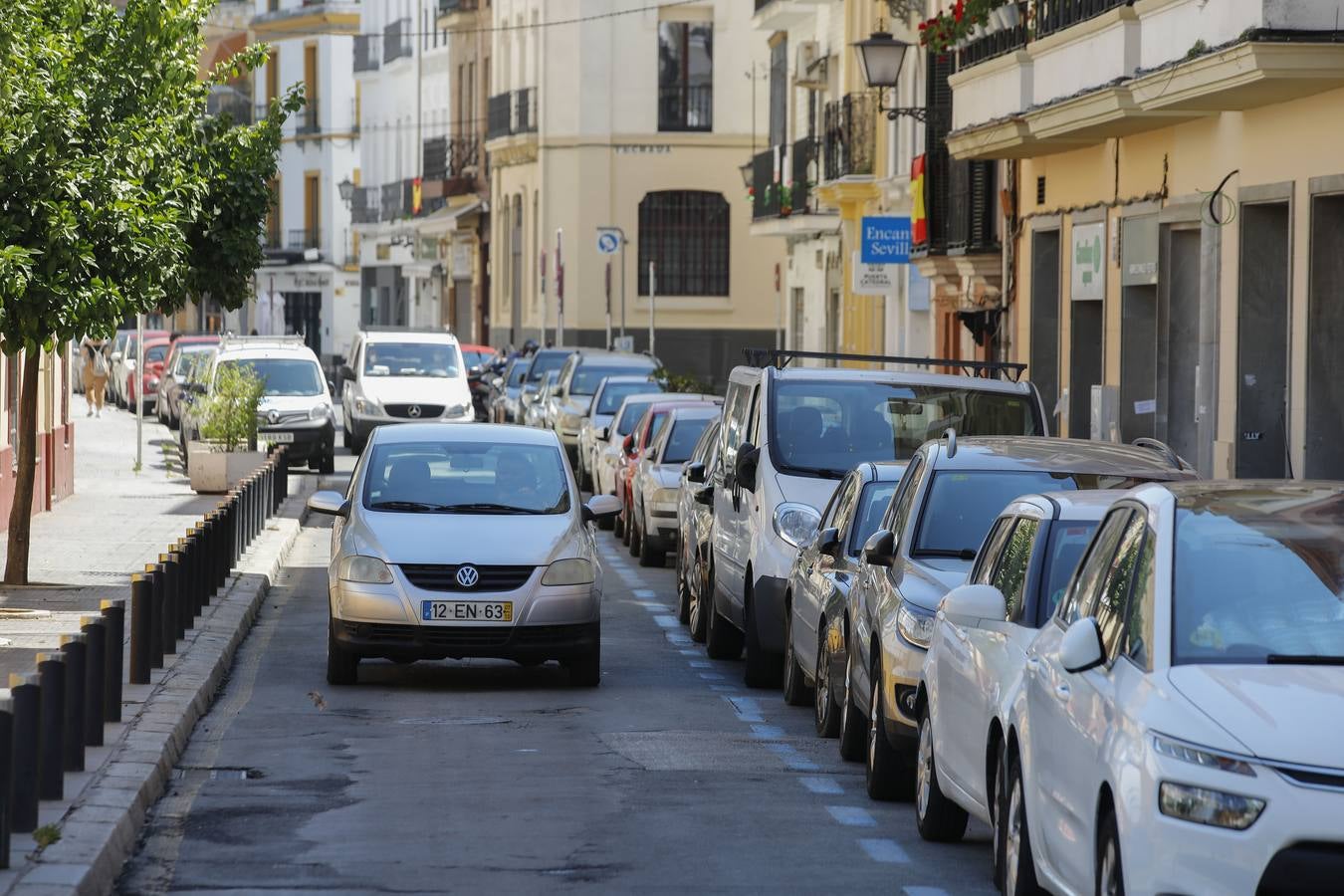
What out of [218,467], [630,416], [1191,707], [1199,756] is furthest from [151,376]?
[1199,756]

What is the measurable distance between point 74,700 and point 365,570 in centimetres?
467

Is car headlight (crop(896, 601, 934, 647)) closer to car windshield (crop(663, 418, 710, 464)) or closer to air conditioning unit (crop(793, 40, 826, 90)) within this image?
car windshield (crop(663, 418, 710, 464))

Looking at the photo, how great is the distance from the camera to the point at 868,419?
16.4 m

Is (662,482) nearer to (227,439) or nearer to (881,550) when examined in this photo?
(227,439)

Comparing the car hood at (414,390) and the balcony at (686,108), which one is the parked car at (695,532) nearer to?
the car hood at (414,390)

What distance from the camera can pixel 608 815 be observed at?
10828mm

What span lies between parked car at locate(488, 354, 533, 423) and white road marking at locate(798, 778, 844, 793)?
33131mm

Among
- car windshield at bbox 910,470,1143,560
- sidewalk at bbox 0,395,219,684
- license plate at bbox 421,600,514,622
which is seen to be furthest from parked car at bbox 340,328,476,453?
car windshield at bbox 910,470,1143,560

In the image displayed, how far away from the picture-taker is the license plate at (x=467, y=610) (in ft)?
49.5

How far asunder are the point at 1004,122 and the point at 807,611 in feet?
45.9

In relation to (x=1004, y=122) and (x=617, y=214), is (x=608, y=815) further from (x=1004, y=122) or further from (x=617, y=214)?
(x=617, y=214)

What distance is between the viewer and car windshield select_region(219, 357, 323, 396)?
39.8 metres

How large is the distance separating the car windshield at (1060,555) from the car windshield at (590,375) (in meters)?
29.4

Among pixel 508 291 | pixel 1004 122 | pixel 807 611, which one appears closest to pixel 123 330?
pixel 508 291
